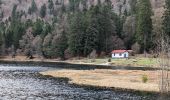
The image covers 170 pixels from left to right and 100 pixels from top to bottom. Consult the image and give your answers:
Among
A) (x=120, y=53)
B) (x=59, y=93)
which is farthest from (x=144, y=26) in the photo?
(x=59, y=93)

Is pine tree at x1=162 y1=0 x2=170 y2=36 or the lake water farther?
pine tree at x1=162 y1=0 x2=170 y2=36

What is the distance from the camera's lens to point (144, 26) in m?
137

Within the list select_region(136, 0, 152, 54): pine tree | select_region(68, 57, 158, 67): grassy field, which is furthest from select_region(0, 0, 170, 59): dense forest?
select_region(68, 57, 158, 67): grassy field

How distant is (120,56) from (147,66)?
31.4m

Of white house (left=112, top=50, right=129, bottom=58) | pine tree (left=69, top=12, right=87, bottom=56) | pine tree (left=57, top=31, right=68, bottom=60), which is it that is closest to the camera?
white house (left=112, top=50, right=129, bottom=58)

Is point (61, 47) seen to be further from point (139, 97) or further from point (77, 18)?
point (139, 97)

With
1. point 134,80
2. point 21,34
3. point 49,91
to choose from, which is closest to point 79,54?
point 21,34

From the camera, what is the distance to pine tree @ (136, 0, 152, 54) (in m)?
136

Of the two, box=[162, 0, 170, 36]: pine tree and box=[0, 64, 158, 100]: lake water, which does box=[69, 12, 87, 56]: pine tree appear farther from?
box=[0, 64, 158, 100]: lake water

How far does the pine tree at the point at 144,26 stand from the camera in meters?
136

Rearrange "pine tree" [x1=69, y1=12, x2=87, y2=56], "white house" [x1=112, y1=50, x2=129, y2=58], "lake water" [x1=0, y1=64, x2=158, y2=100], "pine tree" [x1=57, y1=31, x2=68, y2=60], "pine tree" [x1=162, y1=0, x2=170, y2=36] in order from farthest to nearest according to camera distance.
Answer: "pine tree" [x1=57, y1=31, x2=68, y2=60] → "pine tree" [x1=69, y1=12, x2=87, y2=56] → "white house" [x1=112, y1=50, x2=129, y2=58] → "pine tree" [x1=162, y1=0, x2=170, y2=36] → "lake water" [x1=0, y1=64, x2=158, y2=100]

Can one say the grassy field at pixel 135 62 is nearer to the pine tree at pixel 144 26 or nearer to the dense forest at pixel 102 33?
the dense forest at pixel 102 33

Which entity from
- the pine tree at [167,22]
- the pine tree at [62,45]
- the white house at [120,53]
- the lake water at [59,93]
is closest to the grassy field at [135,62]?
the white house at [120,53]

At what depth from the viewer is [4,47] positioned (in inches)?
7023
